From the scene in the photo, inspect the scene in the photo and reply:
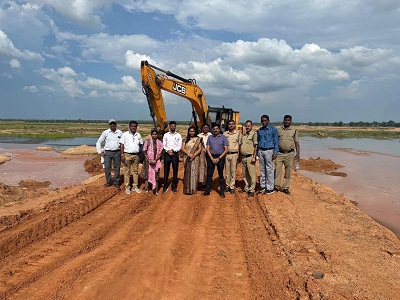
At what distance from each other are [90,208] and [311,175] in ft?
37.5

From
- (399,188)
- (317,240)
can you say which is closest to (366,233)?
(317,240)

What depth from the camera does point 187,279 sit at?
351cm

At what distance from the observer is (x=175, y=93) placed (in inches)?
Result: 437

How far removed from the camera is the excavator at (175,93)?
33.5 ft

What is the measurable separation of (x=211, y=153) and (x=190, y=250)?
10.1ft

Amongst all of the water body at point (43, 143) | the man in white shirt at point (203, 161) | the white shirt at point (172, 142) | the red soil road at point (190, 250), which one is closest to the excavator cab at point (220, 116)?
the man in white shirt at point (203, 161)

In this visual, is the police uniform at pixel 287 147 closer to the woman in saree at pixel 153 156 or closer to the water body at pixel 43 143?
the woman in saree at pixel 153 156

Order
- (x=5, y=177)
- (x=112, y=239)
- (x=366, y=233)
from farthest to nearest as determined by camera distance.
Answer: (x=5, y=177) < (x=366, y=233) < (x=112, y=239)

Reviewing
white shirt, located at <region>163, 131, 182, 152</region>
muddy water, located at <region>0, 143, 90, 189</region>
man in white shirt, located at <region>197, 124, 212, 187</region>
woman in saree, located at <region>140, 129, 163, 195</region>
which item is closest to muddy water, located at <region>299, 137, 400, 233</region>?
man in white shirt, located at <region>197, 124, 212, 187</region>

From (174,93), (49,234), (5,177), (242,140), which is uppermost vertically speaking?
(174,93)

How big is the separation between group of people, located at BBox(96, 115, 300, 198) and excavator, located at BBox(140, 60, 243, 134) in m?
3.24

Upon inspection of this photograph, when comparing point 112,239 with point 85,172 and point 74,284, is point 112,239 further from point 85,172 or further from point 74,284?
point 85,172

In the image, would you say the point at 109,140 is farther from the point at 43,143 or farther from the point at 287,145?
the point at 43,143

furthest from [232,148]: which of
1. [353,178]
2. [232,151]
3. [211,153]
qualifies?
[353,178]
